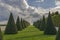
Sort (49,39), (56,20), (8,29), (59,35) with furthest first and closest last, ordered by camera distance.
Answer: (56,20)
(8,29)
(49,39)
(59,35)

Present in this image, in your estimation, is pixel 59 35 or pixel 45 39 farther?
pixel 45 39

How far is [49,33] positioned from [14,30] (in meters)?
8.98

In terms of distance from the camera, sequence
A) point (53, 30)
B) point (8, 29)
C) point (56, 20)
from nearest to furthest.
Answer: point (53, 30) → point (8, 29) → point (56, 20)

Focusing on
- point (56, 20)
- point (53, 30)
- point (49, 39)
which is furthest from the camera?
point (56, 20)

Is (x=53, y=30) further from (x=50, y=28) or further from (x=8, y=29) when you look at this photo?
(x=8, y=29)

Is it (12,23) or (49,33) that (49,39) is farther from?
(12,23)

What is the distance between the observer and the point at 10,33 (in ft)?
159

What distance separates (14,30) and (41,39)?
15.5 metres

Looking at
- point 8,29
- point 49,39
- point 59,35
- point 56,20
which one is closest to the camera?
point 59,35

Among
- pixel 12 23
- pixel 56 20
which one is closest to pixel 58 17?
pixel 56 20

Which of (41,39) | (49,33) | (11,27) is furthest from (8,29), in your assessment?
(41,39)

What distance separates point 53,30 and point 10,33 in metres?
10.6

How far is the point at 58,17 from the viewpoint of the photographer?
98.1 metres

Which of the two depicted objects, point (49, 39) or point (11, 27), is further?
point (11, 27)
